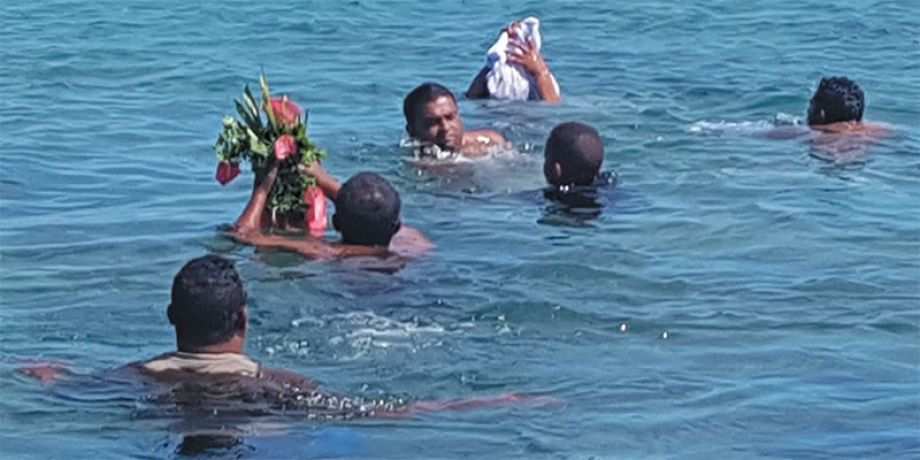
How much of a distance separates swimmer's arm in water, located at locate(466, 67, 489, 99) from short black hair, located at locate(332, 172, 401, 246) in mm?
5515

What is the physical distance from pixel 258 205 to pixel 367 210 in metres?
0.63

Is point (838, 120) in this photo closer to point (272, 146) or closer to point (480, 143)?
point (480, 143)

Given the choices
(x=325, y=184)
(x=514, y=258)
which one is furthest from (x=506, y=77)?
(x=325, y=184)

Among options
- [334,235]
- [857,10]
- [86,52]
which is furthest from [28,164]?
[857,10]

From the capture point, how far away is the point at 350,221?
435 inches

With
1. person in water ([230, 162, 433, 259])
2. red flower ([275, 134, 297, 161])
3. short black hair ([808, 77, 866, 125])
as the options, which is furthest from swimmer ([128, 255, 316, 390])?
short black hair ([808, 77, 866, 125])

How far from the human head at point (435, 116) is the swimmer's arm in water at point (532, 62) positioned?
222cm

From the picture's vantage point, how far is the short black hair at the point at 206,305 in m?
8.32

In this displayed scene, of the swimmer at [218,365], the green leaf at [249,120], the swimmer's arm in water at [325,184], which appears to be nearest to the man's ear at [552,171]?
the swimmer's arm in water at [325,184]

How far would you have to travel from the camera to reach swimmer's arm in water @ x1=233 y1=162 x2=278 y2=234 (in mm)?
11069

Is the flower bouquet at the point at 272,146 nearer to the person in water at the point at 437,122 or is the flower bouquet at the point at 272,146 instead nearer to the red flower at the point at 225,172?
the red flower at the point at 225,172

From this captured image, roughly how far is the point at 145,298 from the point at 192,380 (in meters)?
2.52

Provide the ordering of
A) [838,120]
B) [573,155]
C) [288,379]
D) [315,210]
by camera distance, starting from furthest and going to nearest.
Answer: [838,120], [573,155], [315,210], [288,379]

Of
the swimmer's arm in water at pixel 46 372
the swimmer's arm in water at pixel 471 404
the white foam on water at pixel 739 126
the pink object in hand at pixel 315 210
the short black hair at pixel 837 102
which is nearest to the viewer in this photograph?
the swimmer's arm in water at pixel 471 404
